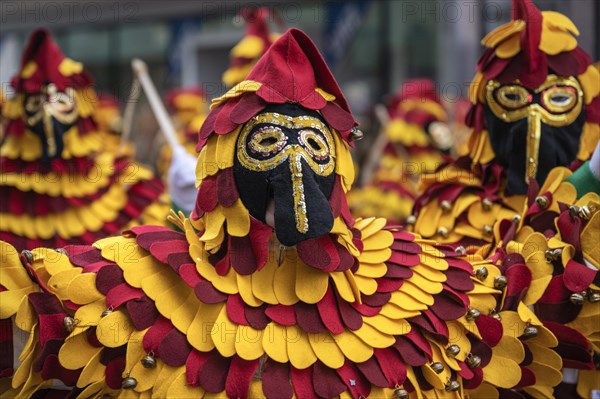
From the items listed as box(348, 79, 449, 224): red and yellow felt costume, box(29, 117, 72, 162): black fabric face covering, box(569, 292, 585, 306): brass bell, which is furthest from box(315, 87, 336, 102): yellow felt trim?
box(348, 79, 449, 224): red and yellow felt costume

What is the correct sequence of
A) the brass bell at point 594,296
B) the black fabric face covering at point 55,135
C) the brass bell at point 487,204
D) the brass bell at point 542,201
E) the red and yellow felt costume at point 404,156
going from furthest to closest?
the red and yellow felt costume at point 404,156, the black fabric face covering at point 55,135, the brass bell at point 487,204, the brass bell at point 542,201, the brass bell at point 594,296

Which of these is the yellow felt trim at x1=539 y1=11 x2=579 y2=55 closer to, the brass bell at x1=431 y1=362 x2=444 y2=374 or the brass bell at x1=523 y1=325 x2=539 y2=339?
the brass bell at x1=523 y1=325 x2=539 y2=339

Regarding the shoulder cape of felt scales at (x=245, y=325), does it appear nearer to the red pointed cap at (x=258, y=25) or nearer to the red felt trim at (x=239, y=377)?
the red felt trim at (x=239, y=377)

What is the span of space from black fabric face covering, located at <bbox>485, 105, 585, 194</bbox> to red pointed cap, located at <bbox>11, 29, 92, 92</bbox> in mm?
2087

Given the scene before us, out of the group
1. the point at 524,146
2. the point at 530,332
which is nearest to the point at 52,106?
the point at 524,146

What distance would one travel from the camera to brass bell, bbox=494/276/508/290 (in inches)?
97.3

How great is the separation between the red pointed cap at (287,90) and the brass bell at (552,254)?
2.13 feet

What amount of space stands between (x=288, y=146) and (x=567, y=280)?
33.9 inches

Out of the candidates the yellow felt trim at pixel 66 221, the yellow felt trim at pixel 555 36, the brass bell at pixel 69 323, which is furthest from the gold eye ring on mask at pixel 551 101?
the yellow felt trim at pixel 66 221

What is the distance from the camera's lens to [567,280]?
2.46 m

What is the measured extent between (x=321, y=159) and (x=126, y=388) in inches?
29.4

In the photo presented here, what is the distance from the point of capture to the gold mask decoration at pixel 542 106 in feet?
10.2

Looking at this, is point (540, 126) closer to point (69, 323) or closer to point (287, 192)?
point (287, 192)

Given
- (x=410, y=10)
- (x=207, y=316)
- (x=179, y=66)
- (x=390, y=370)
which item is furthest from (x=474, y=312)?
(x=179, y=66)
